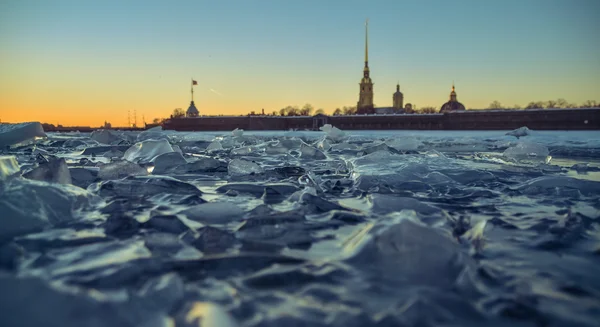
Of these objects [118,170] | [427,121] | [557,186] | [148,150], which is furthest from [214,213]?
[427,121]

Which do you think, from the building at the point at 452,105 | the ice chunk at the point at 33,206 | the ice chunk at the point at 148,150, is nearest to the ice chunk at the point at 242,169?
the ice chunk at the point at 148,150

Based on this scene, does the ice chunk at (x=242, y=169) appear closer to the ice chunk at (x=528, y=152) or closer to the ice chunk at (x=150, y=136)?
the ice chunk at (x=528, y=152)

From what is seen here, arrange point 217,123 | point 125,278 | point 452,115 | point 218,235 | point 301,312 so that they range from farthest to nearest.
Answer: point 217,123 < point 452,115 < point 218,235 < point 125,278 < point 301,312

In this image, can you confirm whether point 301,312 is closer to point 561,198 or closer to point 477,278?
point 477,278

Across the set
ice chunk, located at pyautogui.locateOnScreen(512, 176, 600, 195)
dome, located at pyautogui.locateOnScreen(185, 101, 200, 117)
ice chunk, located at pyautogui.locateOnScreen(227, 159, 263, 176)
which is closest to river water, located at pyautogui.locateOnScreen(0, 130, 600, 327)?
Result: ice chunk, located at pyautogui.locateOnScreen(512, 176, 600, 195)

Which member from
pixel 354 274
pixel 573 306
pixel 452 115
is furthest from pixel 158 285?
pixel 452 115

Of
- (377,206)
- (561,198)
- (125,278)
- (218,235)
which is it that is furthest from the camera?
(561,198)

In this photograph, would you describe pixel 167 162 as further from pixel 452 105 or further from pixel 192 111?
pixel 452 105
